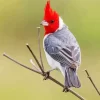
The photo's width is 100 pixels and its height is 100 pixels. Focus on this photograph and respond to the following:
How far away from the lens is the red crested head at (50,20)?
1876 millimetres

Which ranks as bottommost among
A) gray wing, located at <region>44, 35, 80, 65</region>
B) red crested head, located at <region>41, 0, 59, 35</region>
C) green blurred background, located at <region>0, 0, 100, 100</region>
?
green blurred background, located at <region>0, 0, 100, 100</region>

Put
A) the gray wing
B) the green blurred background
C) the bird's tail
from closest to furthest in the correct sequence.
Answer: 1. the bird's tail
2. the gray wing
3. the green blurred background

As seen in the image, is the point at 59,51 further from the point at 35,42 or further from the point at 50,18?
the point at 35,42

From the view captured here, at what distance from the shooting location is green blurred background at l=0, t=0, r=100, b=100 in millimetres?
3788

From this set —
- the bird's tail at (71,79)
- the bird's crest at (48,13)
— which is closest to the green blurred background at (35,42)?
the bird's tail at (71,79)

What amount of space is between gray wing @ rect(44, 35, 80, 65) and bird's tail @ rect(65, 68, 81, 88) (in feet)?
0.10

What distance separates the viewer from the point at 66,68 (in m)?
2.00

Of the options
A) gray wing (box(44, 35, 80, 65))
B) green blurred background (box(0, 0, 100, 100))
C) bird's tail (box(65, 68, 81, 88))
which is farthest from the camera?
green blurred background (box(0, 0, 100, 100))

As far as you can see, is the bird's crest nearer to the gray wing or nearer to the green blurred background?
the gray wing

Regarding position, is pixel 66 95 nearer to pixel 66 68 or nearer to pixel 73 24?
pixel 73 24

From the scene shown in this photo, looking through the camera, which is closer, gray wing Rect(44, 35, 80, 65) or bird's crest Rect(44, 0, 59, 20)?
bird's crest Rect(44, 0, 59, 20)

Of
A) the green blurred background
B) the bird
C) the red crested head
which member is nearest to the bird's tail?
the bird

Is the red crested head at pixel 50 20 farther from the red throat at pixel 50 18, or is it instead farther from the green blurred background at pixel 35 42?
the green blurred background at pixel 35 42

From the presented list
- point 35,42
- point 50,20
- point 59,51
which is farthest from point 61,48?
point 35,42
